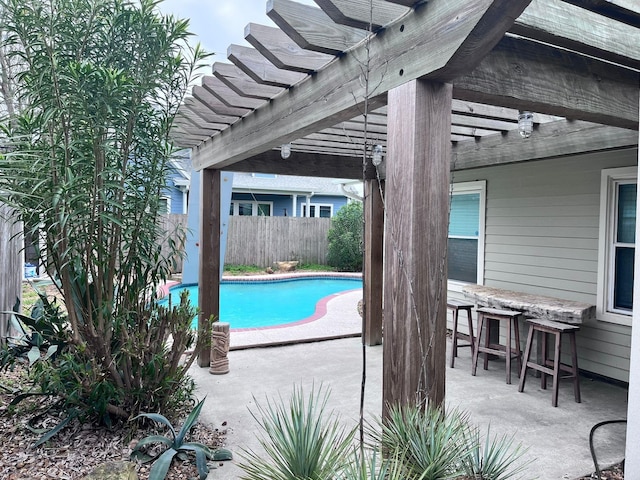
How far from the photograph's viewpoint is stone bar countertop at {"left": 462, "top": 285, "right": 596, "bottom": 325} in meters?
4.30

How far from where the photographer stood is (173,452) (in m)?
2.86

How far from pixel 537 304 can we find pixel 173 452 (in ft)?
11.9

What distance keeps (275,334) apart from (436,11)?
18.5ft

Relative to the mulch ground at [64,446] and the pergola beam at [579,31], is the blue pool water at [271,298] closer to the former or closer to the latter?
the mulch ground at [64,446]

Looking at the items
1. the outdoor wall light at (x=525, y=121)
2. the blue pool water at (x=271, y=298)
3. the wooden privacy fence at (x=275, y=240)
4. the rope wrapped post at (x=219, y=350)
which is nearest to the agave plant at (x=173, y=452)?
the rope wrapped post at (x=219, y=350)

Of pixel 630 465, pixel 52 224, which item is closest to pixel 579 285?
pixel 630 465

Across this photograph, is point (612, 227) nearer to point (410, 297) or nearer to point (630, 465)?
point (630, 465)

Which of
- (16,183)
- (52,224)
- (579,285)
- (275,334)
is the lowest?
(275,334)

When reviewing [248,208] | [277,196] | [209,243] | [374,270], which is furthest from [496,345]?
[277,196]

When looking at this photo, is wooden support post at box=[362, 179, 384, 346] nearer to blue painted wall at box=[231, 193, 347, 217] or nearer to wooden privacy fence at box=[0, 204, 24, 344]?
wooden privacy fence at box=[0, 204, 24, 344]

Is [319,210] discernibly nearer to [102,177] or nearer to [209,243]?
[209,243]

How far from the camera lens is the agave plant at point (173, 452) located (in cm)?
269

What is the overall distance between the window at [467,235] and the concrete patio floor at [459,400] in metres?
1.09

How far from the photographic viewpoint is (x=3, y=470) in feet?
8.73
